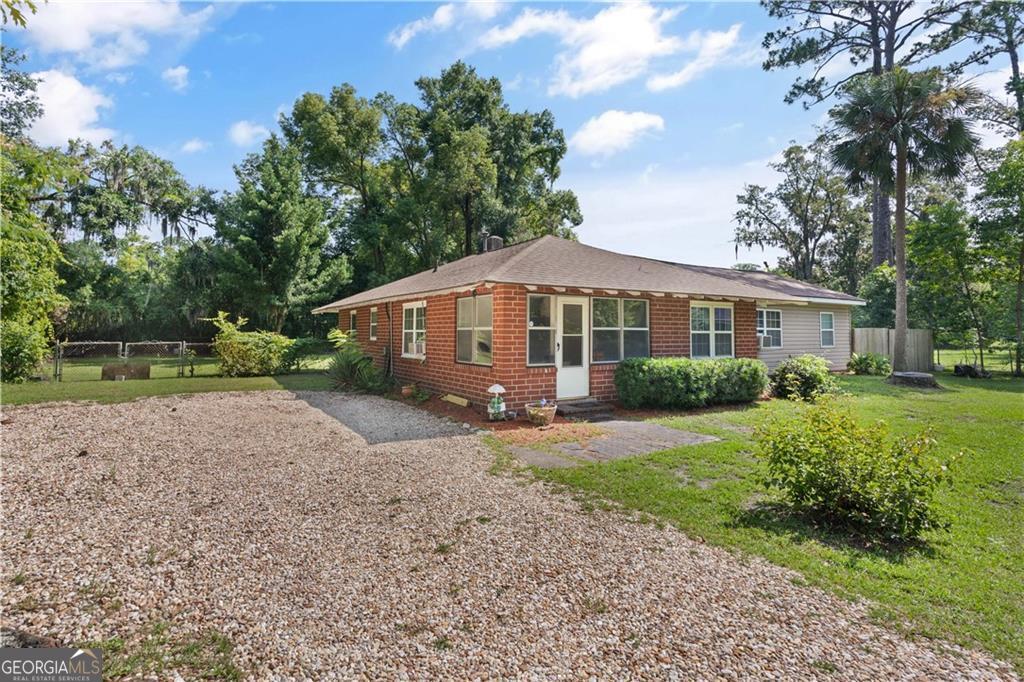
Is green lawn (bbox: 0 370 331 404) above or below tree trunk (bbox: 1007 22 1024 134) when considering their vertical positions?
below

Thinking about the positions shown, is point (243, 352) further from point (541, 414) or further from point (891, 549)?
point (891, 549)

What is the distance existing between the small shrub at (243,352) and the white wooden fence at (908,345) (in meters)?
22.6

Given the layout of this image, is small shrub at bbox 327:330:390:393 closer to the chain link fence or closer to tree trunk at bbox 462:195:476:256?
the chain link fence

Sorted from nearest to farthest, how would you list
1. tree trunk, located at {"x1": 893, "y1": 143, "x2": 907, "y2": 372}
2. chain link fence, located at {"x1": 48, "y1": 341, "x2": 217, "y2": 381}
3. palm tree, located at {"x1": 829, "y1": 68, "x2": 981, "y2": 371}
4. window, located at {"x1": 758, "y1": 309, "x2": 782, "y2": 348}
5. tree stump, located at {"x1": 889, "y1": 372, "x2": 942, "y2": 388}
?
tree stump, located at {"x1": 889, "y1": 372, "x2": 942, "y2": 388} < palm tree, located at {"x1": 829, "y1": 68, "x2": 981, "y2": 371} < chain link fence, located at {"x1": 48, "y1": 341, "x2": 217, "y2": 381} < tree trunk, located at {"x1": 893, "y1": 143, "x2": 907, "y2": 372} < window, located at {"x1": 758, "y1": 309, "x2": 782, "y2": 348}

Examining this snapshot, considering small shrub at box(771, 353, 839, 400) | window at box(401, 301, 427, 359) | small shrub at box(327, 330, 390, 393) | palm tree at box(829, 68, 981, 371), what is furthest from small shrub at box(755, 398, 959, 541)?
palm tree at box(829, 68, 981, 371)

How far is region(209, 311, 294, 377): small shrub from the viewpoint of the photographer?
53.2 feet

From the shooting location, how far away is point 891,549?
11.9 ft

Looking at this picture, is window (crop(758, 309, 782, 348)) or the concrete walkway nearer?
the concrete walkway

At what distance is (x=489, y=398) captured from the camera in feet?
29.5

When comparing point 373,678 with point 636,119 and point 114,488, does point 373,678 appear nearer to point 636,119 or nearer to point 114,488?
point 114,488

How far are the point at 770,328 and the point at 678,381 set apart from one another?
8.58 metres

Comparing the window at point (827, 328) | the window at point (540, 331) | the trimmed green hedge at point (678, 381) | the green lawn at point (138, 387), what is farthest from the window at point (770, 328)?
the green lawn at point (138, 387)

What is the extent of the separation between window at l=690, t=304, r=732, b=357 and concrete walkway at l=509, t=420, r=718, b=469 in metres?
4.29

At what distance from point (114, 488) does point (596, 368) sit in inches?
306
